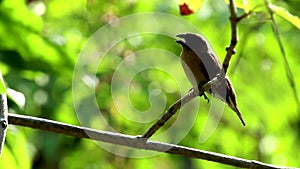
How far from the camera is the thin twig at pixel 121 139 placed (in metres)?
1.80

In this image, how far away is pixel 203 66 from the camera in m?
2.26

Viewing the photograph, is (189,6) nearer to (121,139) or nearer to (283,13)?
(283,13)

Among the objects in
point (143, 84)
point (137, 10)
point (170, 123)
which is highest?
point (137, 10)

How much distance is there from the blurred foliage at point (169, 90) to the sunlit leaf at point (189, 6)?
4.32 feet

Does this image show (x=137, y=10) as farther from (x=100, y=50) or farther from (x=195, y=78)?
(x=195, y=78)

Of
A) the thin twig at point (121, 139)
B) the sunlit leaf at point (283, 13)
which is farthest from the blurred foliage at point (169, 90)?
the sunlit leaf at point (283, 13)

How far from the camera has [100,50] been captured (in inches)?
140

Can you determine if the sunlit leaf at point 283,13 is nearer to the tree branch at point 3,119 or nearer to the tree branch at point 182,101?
the tree branch at point 182,101

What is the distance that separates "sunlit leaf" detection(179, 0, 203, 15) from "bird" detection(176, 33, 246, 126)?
9.7 inches

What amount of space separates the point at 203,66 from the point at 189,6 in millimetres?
545

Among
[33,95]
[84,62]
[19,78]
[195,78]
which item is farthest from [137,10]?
[195,78]

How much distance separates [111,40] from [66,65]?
0.91 meters

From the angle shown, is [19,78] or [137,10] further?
[137,10]

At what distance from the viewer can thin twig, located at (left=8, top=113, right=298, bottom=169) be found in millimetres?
1803
